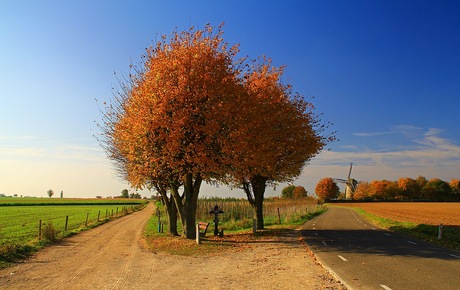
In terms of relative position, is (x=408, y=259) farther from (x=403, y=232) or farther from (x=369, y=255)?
(x=403, y=232)

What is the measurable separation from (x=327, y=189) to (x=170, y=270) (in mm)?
152708

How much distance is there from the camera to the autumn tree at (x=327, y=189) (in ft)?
521

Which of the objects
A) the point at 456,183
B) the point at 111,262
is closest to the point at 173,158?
the point at 111,262

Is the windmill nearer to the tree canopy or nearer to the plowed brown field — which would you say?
the plowed brown field

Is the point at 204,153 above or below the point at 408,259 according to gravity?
above

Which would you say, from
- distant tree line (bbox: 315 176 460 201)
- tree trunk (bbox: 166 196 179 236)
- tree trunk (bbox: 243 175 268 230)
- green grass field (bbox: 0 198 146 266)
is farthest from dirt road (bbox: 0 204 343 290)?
distant tree line (bbox: 315 176 460 201)

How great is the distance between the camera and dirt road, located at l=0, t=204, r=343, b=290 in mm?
11641

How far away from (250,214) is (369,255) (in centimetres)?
3352

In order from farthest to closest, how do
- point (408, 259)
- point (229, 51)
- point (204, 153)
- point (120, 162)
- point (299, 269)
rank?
1. point (120, 162)
2. point (229, 51)
3. point (204, 153)
4. point (408, 259)
5. point (299, 269)

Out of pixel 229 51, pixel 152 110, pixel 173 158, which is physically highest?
pixel 229 51

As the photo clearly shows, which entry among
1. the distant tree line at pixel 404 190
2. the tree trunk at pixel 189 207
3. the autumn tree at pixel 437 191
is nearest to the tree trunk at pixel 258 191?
the tree trunk at pixel 189 207

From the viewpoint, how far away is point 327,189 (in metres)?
160

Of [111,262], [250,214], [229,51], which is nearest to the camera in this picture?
[111,262]

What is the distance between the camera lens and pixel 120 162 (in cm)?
3078
